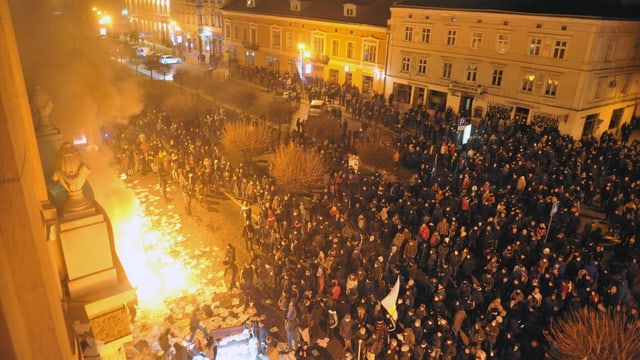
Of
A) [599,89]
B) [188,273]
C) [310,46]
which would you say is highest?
[310,46]

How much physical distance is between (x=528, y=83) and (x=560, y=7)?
436 centimetres

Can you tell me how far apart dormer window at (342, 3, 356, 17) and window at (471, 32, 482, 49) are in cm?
1067

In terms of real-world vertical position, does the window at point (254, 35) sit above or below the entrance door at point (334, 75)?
above

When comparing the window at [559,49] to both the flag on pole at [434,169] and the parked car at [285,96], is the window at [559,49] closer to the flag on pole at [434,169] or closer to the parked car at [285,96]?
the flag on pole at [434,169]

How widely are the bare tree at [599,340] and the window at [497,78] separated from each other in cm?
2100

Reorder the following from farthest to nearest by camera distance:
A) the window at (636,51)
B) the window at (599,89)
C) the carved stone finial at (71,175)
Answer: the window at (636,51) → the window at (599,89) → the carved stone finial at (71,175)

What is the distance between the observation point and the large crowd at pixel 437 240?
9773 mm

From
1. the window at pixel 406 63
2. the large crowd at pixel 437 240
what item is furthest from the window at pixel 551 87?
the window at pixel 406 63

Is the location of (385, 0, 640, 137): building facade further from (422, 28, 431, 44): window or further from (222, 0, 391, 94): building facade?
(222, 0, 391, 94): building facade

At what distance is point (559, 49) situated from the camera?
24375mm

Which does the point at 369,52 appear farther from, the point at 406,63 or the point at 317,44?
the point at 317,44

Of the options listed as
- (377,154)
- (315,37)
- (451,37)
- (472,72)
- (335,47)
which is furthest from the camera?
(315,37)

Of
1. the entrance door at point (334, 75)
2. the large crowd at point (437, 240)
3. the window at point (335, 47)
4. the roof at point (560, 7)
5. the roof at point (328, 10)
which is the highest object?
the roof at point (560, 7)

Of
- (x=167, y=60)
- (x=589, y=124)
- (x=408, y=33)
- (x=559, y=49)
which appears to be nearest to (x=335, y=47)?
(x=408, y=33)
